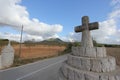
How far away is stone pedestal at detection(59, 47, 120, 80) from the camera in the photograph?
12.9 ft

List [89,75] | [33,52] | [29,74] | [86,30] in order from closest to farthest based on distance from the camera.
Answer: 1. [89,75]
2. [86,30]
3. [29,74]
4. [33,52]

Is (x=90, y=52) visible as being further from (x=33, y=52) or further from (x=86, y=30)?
(x=33, y=52)

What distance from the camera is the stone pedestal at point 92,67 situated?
392cm

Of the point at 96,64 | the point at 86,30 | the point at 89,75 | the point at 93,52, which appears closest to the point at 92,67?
the point at 96,64

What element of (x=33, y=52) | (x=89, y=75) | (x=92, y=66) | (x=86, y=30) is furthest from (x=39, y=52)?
(x=89, y=75)

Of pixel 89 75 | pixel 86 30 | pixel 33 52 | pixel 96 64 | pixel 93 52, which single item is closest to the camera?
pixel 89 75

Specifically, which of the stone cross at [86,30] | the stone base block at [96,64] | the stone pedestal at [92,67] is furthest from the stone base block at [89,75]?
the stone cross at [86,30]

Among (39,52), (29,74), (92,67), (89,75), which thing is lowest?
(29,74)

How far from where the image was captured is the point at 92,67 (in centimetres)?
427

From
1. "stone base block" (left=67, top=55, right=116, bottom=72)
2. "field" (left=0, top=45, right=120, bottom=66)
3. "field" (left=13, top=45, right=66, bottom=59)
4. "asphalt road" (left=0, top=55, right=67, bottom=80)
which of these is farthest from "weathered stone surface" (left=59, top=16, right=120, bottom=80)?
"field" (left=13, top=45, right=66, bottom=59)

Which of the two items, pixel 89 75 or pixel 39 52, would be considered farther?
pixel 39 52

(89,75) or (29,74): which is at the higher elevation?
(89,75)

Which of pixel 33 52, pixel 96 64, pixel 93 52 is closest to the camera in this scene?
pixel 96 64

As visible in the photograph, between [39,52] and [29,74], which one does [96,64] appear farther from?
[39,52]
